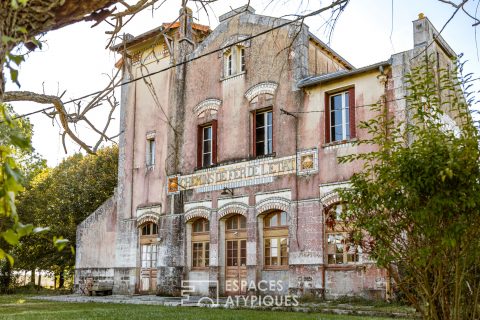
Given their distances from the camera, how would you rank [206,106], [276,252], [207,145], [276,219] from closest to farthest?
[276,252]
[276,219]
[206,106]
[207,145]

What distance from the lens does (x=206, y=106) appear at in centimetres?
1956

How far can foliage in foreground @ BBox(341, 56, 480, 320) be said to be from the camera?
179 inches

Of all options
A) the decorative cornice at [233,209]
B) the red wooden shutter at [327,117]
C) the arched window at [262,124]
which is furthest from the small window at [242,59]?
the decorative cornice at [233,209]

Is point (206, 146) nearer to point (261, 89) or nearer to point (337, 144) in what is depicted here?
point (261, 89)

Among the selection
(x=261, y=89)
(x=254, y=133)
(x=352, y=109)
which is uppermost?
(x=261, y=89)

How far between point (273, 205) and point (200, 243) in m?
3.48

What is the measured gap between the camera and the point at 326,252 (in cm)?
1576

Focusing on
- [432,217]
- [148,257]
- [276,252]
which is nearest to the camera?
[432,217]

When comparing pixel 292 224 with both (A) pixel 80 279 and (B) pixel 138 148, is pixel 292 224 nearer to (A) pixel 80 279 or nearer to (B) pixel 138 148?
(B) pixel 138 148

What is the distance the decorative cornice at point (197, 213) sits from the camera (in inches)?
739

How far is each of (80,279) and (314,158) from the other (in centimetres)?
1167

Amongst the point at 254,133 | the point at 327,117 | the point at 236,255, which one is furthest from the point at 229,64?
the point at 236,255

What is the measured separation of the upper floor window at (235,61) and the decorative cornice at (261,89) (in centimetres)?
97

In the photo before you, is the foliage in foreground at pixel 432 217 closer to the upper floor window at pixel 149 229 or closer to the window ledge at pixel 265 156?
the window ledge at pixel 265 156
